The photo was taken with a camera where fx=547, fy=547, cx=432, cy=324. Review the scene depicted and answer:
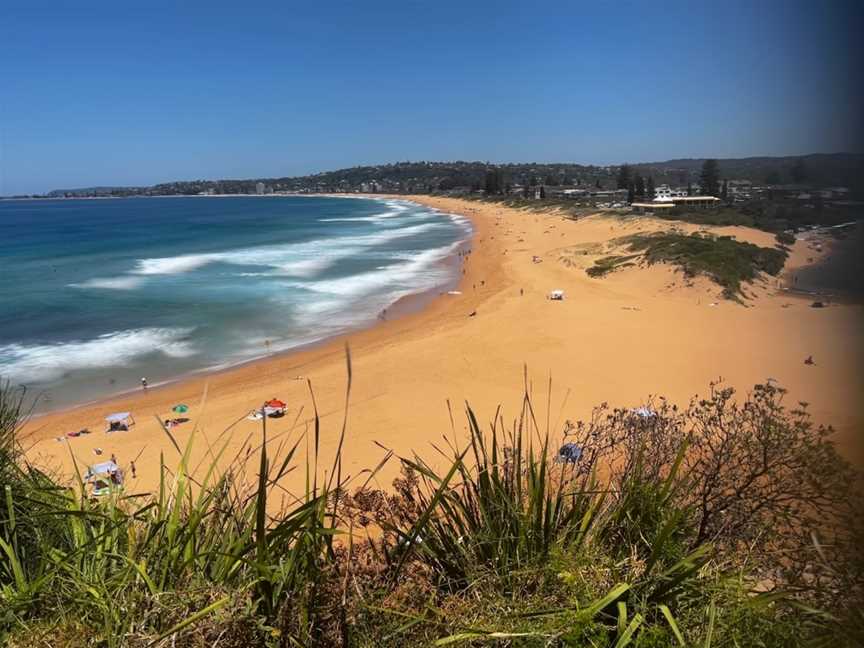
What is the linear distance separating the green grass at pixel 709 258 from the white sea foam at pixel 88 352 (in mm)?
18698

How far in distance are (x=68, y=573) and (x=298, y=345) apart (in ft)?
48.0

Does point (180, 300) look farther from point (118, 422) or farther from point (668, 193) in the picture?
point (668, 193)

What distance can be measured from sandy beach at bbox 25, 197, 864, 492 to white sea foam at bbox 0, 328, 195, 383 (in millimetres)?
3269

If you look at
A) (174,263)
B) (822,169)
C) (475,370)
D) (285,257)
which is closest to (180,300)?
(174,263)

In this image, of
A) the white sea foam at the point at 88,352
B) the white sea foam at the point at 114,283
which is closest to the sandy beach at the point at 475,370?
the white sea foam at the point at 88,352

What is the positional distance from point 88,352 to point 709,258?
23840 mm

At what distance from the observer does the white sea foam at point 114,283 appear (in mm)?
27719

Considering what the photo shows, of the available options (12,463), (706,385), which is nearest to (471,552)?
(12,463)

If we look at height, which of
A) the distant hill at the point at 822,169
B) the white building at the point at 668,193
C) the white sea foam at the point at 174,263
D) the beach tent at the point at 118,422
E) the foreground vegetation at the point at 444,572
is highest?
the white building at the point at 668,193

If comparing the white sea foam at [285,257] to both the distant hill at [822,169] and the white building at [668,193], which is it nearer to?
the white building at [668,193]

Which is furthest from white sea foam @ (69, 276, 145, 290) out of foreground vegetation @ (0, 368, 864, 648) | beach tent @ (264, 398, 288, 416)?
foreground vegetation @ (0, 368, 864, 648)

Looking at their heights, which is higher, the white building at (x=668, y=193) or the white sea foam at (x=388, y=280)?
the white building at (x=668, y=193)

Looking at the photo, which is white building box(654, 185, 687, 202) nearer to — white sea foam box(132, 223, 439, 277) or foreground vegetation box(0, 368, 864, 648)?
white sea foam box(132, 223, 439, 277)

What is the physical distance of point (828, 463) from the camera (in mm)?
2881
